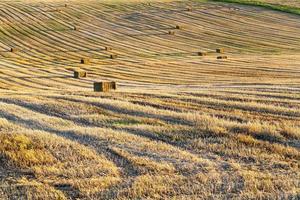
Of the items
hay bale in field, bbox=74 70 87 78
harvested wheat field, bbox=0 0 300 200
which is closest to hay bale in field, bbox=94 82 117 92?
harvested wheat field, bbox=0 0 300 200

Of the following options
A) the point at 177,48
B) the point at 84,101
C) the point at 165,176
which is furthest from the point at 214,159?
the point at 177,48

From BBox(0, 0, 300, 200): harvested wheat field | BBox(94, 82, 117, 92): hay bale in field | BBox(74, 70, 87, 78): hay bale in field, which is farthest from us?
BBox(74, 70, 87, 78): hay bale in field

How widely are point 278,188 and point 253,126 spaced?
12.5ft

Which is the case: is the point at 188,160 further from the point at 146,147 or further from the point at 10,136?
the point at 10,136

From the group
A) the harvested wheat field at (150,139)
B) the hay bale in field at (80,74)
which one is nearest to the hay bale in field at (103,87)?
the harvested wheat field at (150,139)

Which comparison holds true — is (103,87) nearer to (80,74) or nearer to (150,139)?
(80,74)

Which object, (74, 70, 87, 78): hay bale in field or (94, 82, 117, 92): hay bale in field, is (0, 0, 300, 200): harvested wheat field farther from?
(94, 82, 117, 92): hay bale in field

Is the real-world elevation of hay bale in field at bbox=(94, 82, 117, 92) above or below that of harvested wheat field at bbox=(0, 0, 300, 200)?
below

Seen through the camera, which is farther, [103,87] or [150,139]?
[103,87]

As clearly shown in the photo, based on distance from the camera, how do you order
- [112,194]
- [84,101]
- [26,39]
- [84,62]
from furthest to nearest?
[26,39] < [84,62] < [84,101] < [112,194]

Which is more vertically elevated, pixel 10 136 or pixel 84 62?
pixel 10 136

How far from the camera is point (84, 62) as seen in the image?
40000 mm

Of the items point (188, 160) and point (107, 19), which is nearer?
point (188, 160)

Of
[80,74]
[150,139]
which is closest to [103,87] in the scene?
[80,74]
